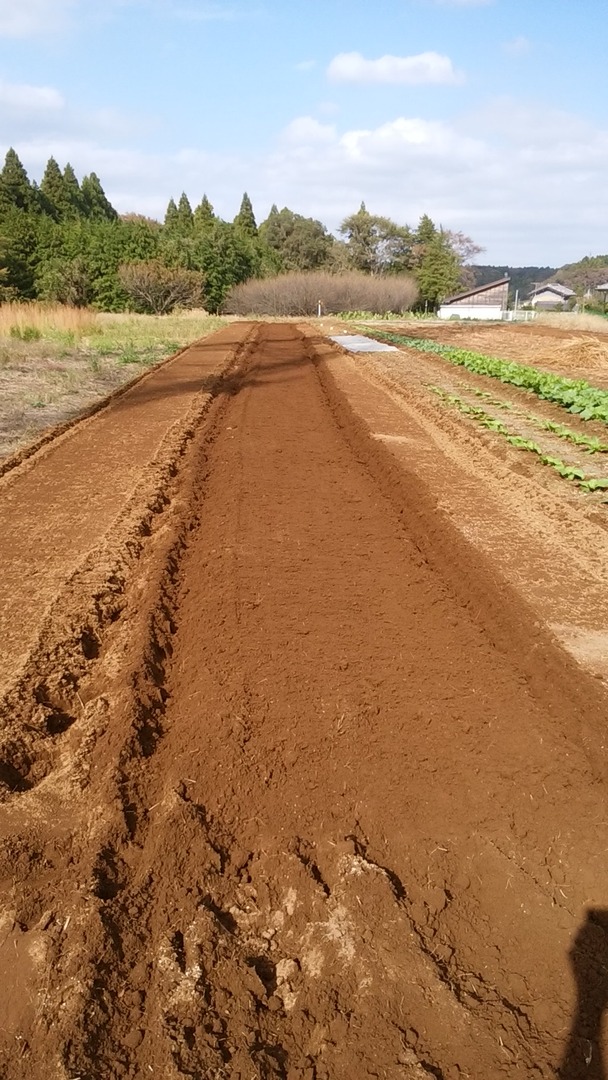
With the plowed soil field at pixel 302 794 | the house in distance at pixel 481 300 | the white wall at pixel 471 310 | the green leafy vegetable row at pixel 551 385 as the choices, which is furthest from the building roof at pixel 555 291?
the plowed soil field at pixel 302 794

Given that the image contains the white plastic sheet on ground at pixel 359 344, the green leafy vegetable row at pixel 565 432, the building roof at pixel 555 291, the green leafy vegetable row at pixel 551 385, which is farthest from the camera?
the building roof at pixel 555 291

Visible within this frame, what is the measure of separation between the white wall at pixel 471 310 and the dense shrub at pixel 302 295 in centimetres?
1071

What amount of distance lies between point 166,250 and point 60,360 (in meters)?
Answer: 39.0

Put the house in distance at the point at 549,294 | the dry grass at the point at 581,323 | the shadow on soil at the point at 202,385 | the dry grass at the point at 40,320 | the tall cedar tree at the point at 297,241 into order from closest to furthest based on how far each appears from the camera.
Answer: the shadow on soil at the point at 202,385, the dry grass at the point at 40,320, the dry grass at the point at 581,323, the tall cedar tree at the point at 297,241, the house in distance at the point at 549,294

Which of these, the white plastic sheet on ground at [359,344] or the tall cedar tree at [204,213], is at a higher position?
the tall cedar tree at [204,213]

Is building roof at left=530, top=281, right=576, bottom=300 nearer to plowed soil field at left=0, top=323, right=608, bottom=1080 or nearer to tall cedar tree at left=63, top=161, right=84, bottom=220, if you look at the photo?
tall cedar tree at left=63, top=161, right=84, bottom=220

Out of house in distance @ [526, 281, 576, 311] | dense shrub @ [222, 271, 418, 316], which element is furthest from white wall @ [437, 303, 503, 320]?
house in distance @ [526, 281, 576, 311]

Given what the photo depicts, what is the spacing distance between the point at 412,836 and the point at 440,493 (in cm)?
475

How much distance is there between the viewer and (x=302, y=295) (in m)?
56.6

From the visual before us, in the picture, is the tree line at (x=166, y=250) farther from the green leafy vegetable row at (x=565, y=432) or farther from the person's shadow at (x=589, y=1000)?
the person's shadow at (x=589, y=1000)

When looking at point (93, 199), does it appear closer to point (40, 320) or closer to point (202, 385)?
point (40, 320)

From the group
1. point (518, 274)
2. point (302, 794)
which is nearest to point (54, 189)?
point (302, 794)

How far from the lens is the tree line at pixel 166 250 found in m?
47.4

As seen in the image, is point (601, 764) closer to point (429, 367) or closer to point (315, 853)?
point (315, 853)
